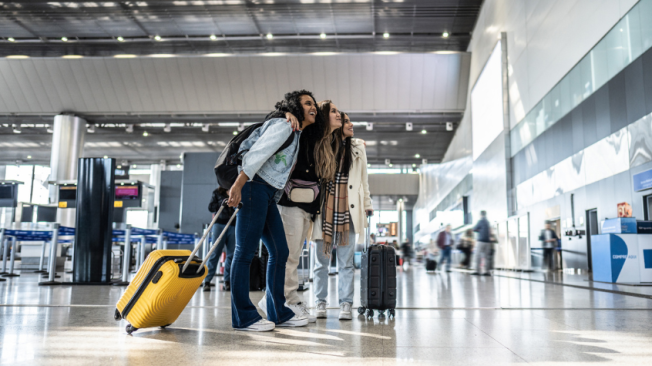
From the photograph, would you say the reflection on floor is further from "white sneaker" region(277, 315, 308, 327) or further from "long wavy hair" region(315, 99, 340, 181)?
"long wavy hair" region(315, 99, 340, 181)

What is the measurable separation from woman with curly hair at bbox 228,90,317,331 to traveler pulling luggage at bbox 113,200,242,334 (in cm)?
12

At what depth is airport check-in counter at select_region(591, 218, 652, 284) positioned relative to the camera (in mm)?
7234

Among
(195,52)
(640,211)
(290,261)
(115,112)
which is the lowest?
(290,261)

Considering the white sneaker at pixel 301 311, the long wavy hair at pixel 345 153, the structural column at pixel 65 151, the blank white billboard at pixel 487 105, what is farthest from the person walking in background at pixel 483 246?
the structural column at pixel 65 151

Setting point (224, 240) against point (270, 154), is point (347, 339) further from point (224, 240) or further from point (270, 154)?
point (224, 240)

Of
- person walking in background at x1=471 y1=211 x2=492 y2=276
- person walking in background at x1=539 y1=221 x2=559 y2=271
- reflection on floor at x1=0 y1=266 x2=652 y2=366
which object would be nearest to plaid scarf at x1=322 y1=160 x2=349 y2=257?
reflection on floor at x1=0 y1=266 x2=652 y2=366

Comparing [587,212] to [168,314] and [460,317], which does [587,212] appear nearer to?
[460,317]

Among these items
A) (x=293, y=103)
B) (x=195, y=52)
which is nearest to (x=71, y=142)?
(x=195, y=52)

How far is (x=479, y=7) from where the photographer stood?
1556 centimetres

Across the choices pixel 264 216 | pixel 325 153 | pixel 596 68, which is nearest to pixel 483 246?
pixel 596 68

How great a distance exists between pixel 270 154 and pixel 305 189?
0.49 metres

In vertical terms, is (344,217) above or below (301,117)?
below

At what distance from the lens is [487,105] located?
49.8ft

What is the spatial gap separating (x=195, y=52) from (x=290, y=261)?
16405 mm
